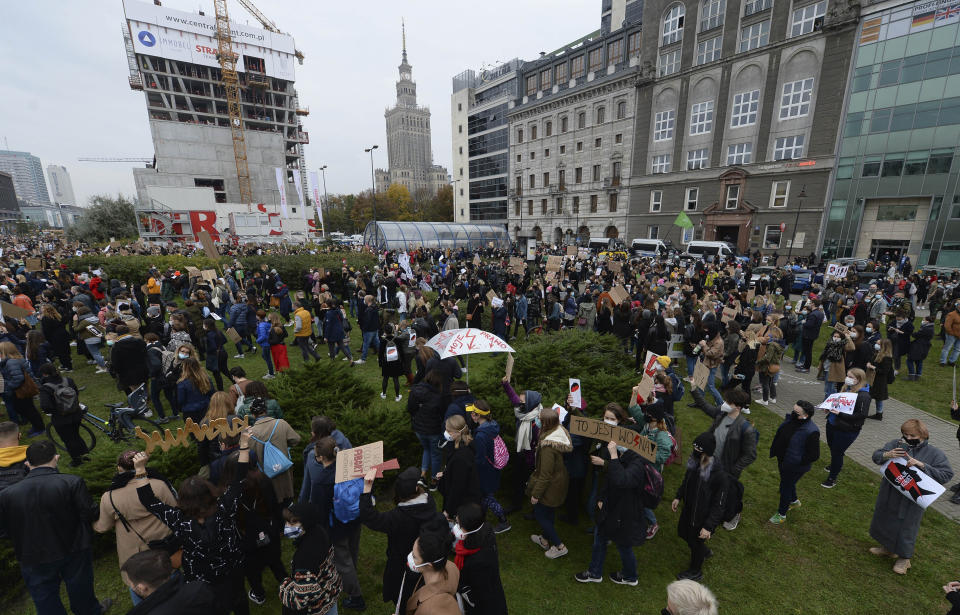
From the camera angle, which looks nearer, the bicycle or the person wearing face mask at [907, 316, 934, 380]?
the bicycle

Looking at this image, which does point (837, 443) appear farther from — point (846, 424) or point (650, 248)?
point (650, 248)

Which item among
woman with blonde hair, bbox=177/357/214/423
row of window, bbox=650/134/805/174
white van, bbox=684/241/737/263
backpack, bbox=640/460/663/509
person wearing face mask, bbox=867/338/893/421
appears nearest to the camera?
backpack, bbox=640/460/663/509

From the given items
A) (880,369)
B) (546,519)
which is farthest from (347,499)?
(880,369)

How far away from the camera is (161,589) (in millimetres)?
2521

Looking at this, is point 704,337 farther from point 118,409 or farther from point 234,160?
point 234,160

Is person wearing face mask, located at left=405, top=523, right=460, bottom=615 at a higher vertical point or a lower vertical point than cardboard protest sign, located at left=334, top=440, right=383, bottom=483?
lower

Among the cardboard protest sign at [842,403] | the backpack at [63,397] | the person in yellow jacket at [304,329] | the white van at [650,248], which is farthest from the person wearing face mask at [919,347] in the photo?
the white van at [650,248]

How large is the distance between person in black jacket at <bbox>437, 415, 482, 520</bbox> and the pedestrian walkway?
6.31 m

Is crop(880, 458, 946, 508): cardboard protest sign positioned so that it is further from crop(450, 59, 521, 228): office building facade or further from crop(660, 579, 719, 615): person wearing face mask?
crop(450, 59, 521, 228): office building facade

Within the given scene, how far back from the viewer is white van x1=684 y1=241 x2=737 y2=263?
30.7 meters

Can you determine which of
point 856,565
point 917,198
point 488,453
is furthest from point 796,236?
point 488,453

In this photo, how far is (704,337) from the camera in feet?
34.3

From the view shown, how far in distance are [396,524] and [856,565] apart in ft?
18.5

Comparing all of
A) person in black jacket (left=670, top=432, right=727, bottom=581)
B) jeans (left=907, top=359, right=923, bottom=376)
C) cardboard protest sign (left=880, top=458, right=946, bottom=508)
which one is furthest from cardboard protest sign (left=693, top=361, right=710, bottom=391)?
jeans (left=907, top=359, right=923, bottom=376)
